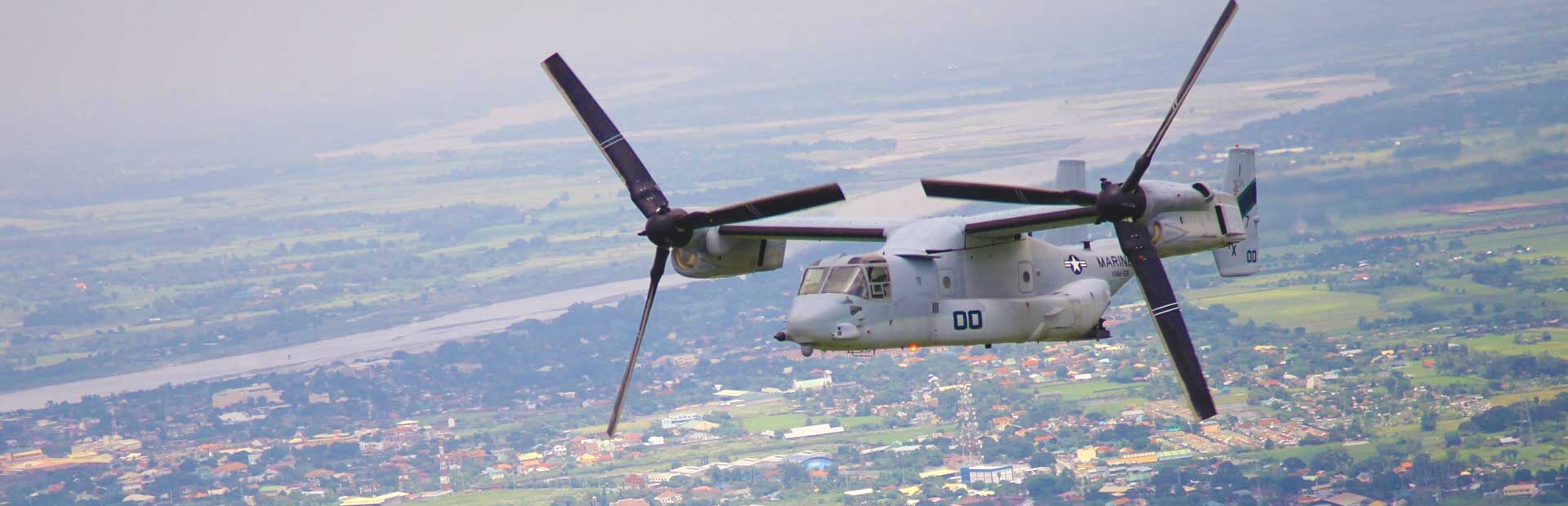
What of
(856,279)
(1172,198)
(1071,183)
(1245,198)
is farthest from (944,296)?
(1245,198)

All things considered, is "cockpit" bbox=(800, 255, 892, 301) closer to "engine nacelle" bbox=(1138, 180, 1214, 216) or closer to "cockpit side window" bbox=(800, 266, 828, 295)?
"cockpit side window" bbox=(800, 266, 828, 295)

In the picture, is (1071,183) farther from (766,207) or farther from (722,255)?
(766,207)

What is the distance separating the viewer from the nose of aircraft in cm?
2673

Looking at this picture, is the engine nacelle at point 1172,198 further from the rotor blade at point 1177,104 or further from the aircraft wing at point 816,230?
the aircraft wing at point 816,230

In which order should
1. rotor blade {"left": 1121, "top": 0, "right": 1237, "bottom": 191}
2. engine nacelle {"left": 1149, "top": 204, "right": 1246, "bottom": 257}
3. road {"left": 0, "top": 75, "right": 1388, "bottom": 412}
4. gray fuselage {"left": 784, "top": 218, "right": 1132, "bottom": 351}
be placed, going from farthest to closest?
1. road {"left": 0, "top": 75, "right": 1388, "bottom": 412}
2. engine nacelle {"left": 1149, "top": 204, "right": 1246, "bottom": 257}
3. gray fuselage {"left": 784, "top": 218, "right": 1132, "bottom": 351}
4. rotor blade {"left": 1121, "top": 0, "right": 1237, "bottom": 191}

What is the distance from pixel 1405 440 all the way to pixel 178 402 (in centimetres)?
6620

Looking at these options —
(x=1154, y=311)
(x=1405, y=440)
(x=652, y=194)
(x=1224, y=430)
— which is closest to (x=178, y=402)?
(x=1224, y=430)

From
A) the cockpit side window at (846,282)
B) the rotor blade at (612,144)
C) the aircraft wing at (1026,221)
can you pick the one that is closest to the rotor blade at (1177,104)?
the aircraft wing at (1026,221)

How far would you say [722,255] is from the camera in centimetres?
3067

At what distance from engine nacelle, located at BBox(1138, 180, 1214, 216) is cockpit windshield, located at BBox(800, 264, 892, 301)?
3.90m

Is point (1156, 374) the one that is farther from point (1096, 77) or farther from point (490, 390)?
point (1096, 77)

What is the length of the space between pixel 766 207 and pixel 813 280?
59.5 inches

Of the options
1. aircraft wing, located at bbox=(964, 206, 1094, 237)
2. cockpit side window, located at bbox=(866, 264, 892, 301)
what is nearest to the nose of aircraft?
cockpit side window, located at bbox=(866, 264, 892, 301)

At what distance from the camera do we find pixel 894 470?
228ft
